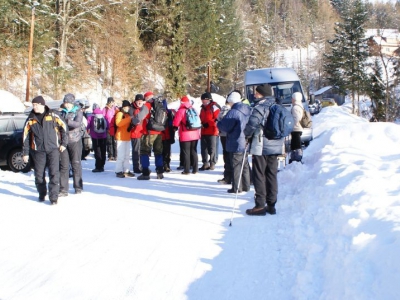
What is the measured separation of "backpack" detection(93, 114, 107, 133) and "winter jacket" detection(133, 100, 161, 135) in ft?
6.62

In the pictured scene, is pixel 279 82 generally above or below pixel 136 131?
above

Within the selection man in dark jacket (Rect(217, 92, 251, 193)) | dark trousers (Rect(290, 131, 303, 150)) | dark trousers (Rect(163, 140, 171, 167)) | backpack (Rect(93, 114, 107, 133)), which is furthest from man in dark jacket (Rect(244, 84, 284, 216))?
backpack (Rect(93, 114, 107, 133))

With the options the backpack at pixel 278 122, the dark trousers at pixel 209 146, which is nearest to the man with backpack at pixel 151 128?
the dark trousers at pixel 209 146

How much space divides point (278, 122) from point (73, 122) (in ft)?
14.2

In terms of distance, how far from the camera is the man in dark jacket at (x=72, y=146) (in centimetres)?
833

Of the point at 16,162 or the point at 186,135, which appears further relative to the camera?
the point at 16,162

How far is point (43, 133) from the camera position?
298 inches

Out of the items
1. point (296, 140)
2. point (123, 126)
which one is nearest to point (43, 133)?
point (123, 126)

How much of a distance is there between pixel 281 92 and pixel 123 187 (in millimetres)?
7758

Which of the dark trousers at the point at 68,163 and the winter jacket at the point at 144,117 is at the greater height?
the winter jacket at the point at 144,117

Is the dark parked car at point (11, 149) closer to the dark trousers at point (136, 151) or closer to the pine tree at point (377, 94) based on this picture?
the dark trousers at point (136, 151)

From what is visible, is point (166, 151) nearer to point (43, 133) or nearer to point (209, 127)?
point (209, 127)

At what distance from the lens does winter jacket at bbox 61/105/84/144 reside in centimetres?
845

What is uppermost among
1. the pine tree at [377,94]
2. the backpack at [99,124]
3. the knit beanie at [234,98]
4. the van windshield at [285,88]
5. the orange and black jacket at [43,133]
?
the pine tree at [377,94]
